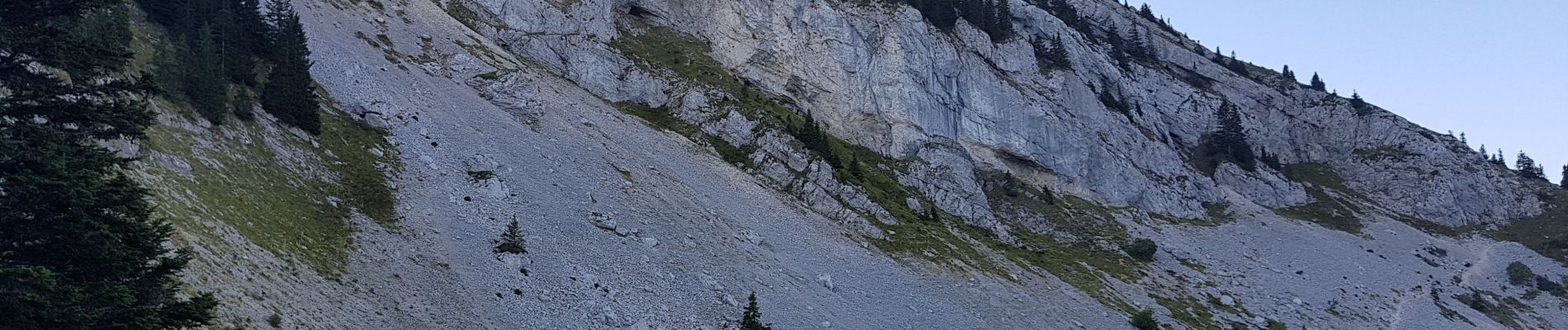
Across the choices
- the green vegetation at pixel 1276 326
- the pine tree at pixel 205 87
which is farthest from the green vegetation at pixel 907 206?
the pine tree at pixel 205 87

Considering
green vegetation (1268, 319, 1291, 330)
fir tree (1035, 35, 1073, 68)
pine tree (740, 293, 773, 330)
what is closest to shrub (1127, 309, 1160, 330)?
green vegetation (1268, 319, 1291, 330)

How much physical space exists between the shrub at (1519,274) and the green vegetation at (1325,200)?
1236cm

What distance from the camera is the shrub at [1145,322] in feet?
170

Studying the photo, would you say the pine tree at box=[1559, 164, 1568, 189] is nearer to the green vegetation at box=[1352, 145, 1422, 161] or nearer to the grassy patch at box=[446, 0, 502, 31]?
the green vegetation at box=[1352, 145, 1422, 161]

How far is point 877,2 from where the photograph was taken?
9112cm

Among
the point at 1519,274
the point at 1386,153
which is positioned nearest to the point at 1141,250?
the point at 1519,274

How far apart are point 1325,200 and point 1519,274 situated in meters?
20.7

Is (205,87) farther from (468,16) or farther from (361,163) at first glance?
(468,16)

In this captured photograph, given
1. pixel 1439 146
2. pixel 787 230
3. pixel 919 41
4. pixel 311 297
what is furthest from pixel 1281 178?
pixel 311 297

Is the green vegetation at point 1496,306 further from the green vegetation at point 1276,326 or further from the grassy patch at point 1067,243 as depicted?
the grassy patch at point 1067,243

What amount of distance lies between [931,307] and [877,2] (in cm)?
5007

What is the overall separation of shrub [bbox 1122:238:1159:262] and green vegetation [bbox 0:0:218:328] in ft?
209

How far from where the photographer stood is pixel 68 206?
16.7m

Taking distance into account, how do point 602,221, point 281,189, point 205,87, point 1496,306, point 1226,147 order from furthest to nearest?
→ point 1226,147
point 1496,306
point 602,221
point 205,87
point 281,189
